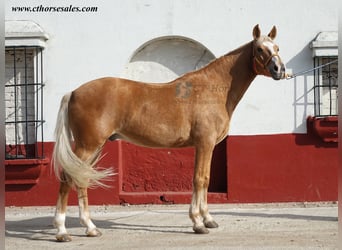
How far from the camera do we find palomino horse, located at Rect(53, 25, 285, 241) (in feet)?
19.1

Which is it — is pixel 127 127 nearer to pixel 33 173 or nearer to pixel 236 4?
pixel 33 173

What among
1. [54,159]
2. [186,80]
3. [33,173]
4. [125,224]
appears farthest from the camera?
[33,173]

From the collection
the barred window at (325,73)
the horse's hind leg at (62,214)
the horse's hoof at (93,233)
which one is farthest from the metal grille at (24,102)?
the barred window at (325,73)

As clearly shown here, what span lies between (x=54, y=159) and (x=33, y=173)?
2275 mm

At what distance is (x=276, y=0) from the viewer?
26.1 ft

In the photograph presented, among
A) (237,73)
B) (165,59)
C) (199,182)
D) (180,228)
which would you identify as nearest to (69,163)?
(199,182)

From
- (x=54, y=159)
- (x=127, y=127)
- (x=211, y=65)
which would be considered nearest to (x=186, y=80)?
(x=211, y=65)

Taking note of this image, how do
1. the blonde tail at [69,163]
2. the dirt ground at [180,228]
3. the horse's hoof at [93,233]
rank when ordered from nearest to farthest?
the dirt ground at [180,228] < the blonde tail at [69,163] < the horse's hoof at [93,233]

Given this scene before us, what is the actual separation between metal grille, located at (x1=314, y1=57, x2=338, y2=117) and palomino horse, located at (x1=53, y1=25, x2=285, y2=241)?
81.8 inches

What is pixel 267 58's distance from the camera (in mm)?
5957

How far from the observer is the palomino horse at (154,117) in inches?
229

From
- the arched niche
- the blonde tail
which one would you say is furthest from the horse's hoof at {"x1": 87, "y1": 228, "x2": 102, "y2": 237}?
the arched niche

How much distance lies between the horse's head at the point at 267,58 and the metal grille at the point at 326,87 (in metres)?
→ 2.07

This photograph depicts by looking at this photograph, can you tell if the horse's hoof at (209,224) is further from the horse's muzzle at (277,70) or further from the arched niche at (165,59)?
the arched niche at (165,59)
